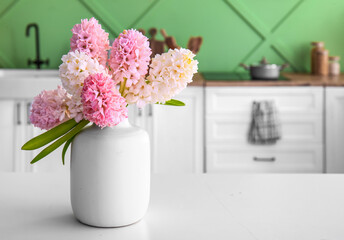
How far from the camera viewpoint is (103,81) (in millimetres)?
986

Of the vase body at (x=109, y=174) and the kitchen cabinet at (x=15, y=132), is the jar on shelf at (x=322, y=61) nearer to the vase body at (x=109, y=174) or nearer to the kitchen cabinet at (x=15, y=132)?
the kitchen cabinet at (x=15, y=132)

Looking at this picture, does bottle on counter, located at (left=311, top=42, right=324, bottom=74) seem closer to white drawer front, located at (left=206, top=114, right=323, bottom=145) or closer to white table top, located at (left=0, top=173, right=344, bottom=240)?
white drawer front, located at (left=206, top=114, right=323, bottom=145)

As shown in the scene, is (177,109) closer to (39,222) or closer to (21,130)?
(21,130)

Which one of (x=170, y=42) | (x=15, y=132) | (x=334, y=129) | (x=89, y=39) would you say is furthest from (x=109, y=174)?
(x=170, y=42)

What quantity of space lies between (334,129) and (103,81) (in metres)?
2.59

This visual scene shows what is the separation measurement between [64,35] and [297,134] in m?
1.85

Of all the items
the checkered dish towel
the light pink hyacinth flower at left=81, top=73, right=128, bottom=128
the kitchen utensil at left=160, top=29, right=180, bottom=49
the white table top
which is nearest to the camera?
the light pink hyacinth flower at left=81, top=73, right=128, bottom=128

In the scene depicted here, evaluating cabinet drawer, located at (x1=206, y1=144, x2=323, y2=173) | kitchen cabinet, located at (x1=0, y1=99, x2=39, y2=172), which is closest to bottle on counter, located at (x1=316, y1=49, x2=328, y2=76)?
cabinet drawer, located at (x1=206, y1=144, x2=323, y2=173)

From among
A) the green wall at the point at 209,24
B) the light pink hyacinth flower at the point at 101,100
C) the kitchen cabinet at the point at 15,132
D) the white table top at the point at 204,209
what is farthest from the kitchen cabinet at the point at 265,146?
the light pink hyacinth flower at the point at 101,100

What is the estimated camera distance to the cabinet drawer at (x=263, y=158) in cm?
329

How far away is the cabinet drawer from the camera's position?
3.29 m

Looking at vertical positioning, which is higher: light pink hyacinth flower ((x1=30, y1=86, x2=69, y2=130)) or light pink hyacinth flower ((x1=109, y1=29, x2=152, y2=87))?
light pink hyacinth flower ((x1=109, y1=29, x2=152, y2=87))

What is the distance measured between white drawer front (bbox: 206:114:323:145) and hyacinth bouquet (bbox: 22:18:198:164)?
2.20 meters

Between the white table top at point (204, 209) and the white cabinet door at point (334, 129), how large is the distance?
184cm
